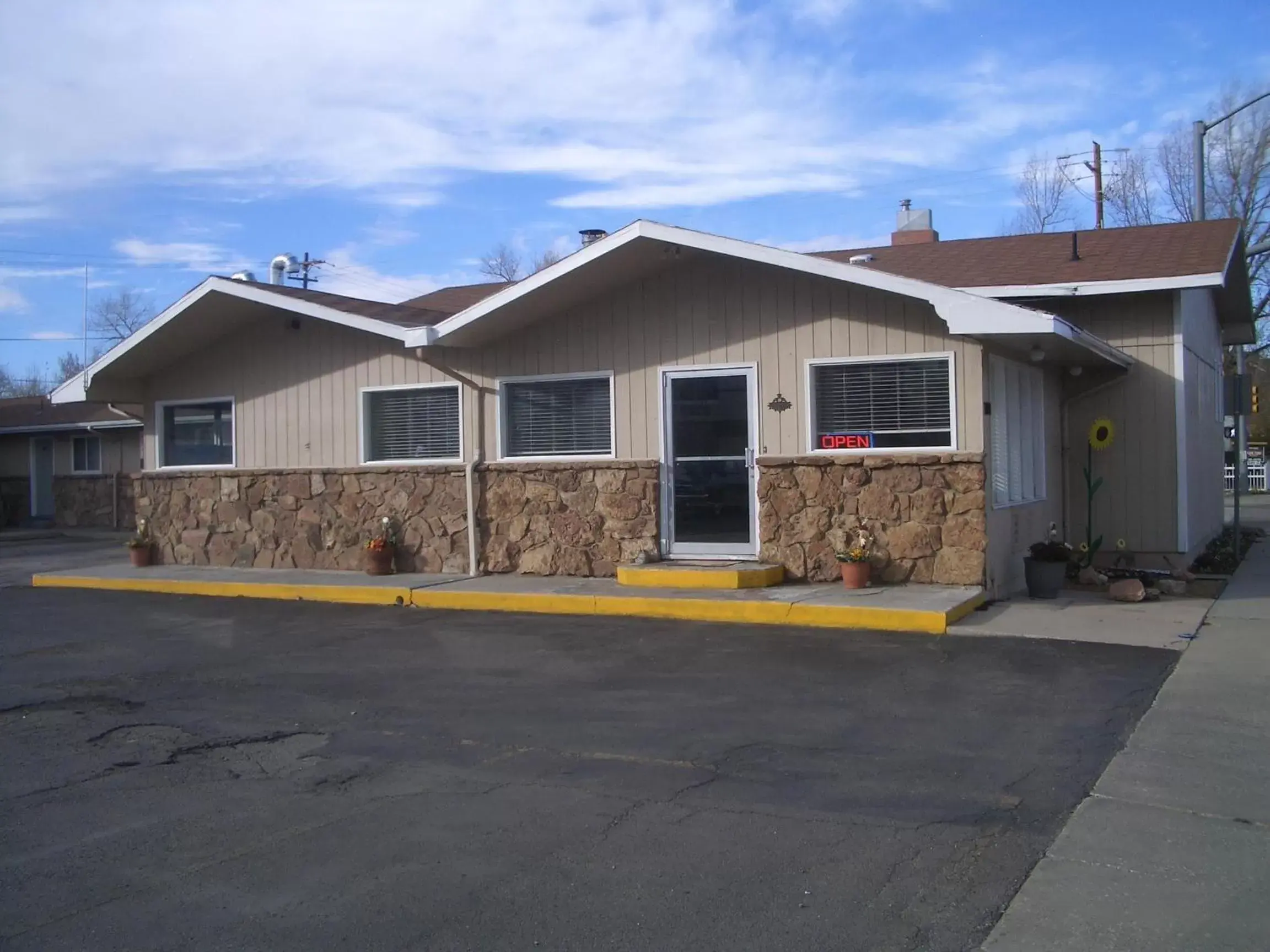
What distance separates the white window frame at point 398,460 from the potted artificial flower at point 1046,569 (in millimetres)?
6555

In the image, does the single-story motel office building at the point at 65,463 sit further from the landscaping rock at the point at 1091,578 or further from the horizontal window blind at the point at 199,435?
the landscaping rock at the point at 1091,578

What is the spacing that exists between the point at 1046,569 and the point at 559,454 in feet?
18.1

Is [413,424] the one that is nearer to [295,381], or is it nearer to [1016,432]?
[295,381]

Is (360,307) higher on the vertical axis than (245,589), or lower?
higher

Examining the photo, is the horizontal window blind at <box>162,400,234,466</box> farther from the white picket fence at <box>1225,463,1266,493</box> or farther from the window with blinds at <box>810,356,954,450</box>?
the white picket fence at <box>1225,463,1266,493</box>

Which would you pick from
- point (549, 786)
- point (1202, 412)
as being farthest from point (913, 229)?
point (549, 786)

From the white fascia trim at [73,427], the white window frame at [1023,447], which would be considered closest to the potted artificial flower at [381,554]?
the white window frame at [1023,447]

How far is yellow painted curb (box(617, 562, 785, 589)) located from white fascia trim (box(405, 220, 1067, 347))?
3060 millimetres

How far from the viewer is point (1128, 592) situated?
12.4 metres

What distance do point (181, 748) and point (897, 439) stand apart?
301 inches

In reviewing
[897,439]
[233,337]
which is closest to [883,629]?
[897,439]

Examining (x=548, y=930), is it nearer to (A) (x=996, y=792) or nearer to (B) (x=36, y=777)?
(A) (x=996, y=792)

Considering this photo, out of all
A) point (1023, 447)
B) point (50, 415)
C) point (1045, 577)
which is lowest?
point (1045, 577)

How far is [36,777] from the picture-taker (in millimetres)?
6805
